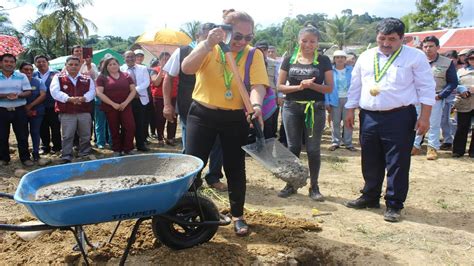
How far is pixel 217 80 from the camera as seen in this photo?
331cm

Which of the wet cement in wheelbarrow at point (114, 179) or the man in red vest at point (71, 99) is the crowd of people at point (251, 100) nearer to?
the man in red vest at point (71, 99)

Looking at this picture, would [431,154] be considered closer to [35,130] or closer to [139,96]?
[139,96]

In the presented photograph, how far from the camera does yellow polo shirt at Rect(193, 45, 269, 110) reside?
10.8 feet

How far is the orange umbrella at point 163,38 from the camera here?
52.4 ft

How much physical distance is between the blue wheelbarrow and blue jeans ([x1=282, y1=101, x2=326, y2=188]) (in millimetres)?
1757

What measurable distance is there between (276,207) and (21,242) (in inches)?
99.1

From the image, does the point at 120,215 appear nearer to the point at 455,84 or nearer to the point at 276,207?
the point at 276,207

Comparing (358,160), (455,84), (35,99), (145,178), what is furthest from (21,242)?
(455,84)

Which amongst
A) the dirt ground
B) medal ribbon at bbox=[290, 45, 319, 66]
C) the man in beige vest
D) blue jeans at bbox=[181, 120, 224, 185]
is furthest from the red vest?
the man in beige vest

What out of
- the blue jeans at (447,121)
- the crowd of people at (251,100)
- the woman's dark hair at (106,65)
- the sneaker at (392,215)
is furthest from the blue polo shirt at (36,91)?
the blue jeans at (447,121)

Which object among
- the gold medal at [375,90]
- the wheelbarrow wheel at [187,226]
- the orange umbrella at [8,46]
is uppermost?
the orange umbrella at [8,46]

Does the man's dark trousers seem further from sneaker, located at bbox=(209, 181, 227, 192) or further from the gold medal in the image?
sneaker, located at bbox=(209, 181, 227, 192)

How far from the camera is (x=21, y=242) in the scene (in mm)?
3541

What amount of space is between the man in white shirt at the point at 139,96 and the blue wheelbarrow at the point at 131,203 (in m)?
4.43
